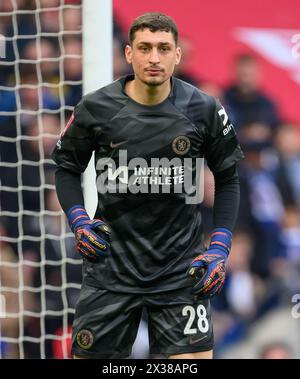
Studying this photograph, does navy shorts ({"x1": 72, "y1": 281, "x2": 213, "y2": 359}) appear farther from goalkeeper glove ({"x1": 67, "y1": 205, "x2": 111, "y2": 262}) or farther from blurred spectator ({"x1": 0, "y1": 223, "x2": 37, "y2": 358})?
blurred spectator ({"x1": 0, "y1": 223, "x2": 37, "y2": 358})

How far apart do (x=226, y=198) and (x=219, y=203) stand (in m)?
0.04

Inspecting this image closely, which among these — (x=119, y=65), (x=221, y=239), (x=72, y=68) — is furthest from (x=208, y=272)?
(x=119, y=65)

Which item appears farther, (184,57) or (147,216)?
(184,57)

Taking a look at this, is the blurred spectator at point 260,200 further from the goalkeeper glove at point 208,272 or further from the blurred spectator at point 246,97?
the goalkeeper glove at point 208,272

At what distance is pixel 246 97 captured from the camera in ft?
22.3

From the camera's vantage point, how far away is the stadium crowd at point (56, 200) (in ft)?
20.3

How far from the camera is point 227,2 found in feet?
22.4

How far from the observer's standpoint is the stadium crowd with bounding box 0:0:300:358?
20.3 feet

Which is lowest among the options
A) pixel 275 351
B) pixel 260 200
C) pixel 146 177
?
pixel 275 351

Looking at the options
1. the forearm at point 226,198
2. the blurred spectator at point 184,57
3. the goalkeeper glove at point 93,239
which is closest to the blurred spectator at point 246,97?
the blurred spectator at point 184,57

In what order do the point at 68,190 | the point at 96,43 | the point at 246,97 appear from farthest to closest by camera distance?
1. the point at 246,97
2. the point at 96,43
3. the point at 68,190

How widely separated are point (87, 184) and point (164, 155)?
0.92m

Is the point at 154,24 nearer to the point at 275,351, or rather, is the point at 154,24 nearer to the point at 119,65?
the point at 119,65
